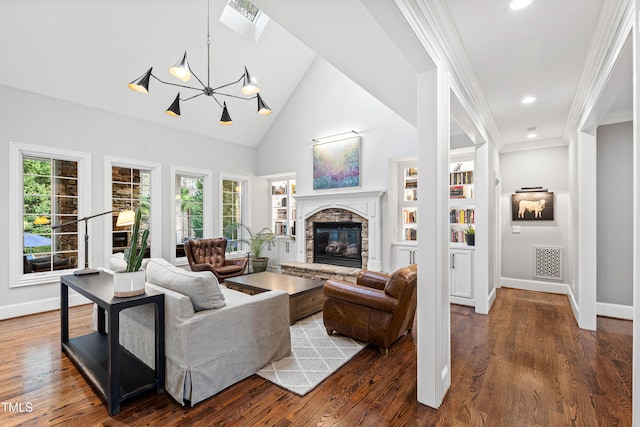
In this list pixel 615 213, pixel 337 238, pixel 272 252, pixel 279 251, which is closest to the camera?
pixel 615 213

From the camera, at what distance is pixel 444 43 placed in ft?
6.72

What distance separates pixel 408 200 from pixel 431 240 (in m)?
3.28

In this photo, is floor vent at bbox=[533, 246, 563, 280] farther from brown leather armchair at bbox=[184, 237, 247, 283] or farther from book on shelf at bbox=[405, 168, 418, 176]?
brown leather armchair at bbox=[184, 237, 247, 283]

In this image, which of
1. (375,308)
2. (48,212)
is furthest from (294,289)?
(48,212)

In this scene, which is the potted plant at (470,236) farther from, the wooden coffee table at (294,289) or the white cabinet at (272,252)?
the white cabinet at (272,252)

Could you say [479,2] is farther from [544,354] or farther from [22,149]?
[22,149]

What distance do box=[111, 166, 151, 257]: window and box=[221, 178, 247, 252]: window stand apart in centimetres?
149

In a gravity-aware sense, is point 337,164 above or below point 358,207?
above

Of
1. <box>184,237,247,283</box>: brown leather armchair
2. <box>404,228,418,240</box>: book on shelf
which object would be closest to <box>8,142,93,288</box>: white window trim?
<box>184,237,247,283</box>: brown leather armchair

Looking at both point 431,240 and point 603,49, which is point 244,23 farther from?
point 431,240

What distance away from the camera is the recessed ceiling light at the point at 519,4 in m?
1.76

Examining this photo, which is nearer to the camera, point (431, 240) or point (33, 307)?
point (431, 240)

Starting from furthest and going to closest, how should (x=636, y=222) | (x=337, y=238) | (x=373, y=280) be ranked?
(x=337, y=238) → (x=373, y=280) → (x=636, y=222)

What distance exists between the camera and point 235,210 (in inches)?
264
